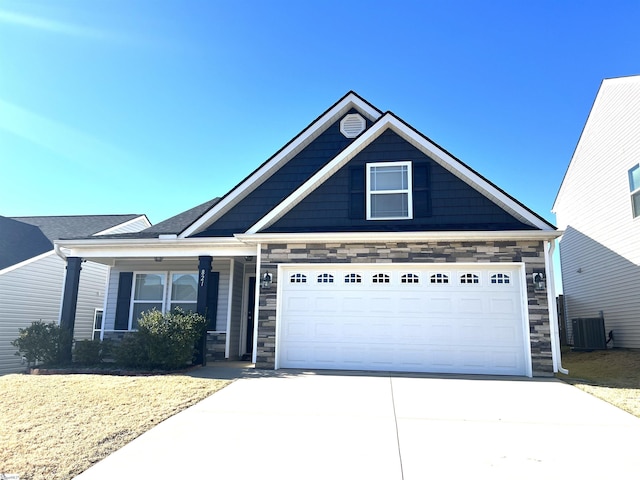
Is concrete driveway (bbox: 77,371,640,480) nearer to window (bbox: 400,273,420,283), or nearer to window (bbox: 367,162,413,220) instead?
window (bbox: 400,273,420,283)

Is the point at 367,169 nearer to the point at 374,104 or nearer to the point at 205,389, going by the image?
the point at 374,104

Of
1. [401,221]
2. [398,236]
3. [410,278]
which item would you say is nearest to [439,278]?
[410,278]

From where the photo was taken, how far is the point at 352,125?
42.4 feet

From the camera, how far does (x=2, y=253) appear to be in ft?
49.3

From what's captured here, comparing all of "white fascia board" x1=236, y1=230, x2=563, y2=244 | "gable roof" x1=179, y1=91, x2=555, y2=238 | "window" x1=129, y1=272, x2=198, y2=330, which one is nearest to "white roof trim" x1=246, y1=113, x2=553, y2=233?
"gable roof" x1=179, y1=91, x2=555, y2=238

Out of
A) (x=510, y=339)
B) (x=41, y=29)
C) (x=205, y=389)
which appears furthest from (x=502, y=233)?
(x=41, y=29)

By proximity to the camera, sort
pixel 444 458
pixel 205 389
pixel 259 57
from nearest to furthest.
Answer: pixel 444 458
pixel 205 389
pixel 259 57

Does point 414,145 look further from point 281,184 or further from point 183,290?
point 183,290

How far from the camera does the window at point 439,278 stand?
376 inches

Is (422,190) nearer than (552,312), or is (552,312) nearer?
(552,312)

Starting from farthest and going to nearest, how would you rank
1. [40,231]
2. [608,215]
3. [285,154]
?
[40,231] → [608,215] → [285,154]

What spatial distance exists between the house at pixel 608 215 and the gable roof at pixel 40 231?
668 inches

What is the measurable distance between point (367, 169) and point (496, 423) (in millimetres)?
6721

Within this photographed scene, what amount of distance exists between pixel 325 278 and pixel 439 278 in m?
2.53
